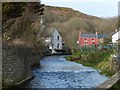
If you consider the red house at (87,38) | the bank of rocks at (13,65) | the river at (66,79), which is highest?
the red house at (87,38)

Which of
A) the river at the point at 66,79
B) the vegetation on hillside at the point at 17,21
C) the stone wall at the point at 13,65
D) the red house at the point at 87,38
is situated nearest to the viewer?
the stone wall at the point at 13,65

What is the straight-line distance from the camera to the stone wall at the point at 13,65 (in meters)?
14.5

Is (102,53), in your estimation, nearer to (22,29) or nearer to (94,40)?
(22,29)

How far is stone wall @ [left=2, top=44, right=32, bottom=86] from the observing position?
47.5 feet

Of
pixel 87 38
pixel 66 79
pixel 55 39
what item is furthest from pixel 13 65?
pixel 55 39

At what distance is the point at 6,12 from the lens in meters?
15.2

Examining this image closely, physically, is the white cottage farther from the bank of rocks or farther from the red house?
the bank of rocks

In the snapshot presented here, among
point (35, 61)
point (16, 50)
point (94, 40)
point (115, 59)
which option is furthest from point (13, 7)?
point (94, 40)

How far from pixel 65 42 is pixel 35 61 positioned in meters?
56.8

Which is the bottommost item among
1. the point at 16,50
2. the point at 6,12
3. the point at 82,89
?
the point at 82,89

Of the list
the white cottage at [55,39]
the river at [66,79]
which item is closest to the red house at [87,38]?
the white cottage at [55,39]

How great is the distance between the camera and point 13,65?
16.1 metres

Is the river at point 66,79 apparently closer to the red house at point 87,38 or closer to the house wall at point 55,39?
the red house at point 87,38

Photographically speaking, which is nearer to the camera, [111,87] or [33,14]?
[111,87]
